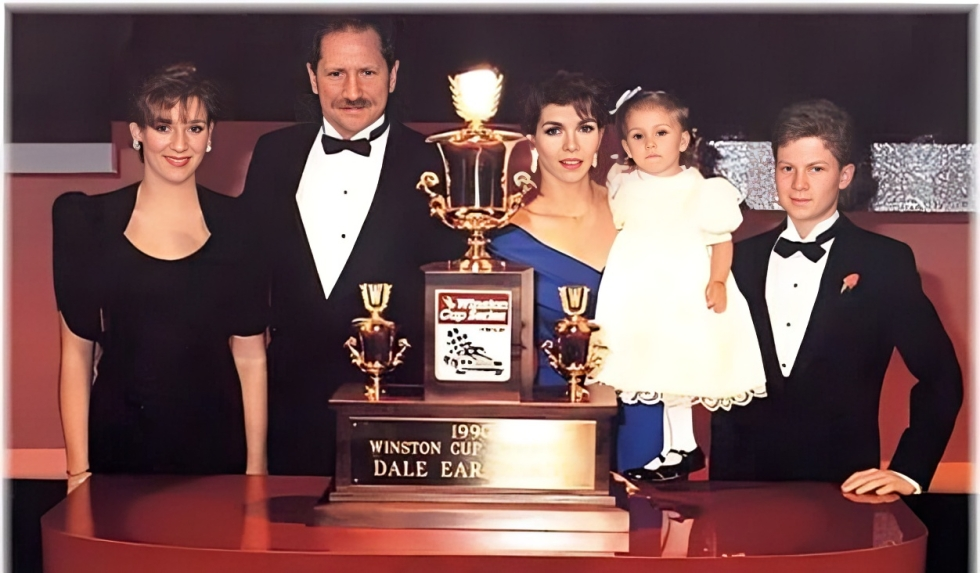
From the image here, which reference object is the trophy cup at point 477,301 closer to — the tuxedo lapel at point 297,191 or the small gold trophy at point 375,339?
the small gold trophy at point 375,339

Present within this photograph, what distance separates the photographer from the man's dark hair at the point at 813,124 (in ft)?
9.37

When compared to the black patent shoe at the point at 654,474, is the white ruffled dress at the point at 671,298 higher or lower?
higher

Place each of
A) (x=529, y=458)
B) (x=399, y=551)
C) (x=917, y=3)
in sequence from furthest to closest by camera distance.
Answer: (x=917, y=3)
(x=529, y=458)
(x=399, y=551)

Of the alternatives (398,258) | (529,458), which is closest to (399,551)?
(529,458)

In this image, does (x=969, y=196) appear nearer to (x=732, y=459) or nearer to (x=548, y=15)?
(x=732, y=459)

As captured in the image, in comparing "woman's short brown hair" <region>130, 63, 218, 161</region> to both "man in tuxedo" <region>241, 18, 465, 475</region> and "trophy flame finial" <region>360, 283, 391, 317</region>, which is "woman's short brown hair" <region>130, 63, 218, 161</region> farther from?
"trophy flame finial" <region>360, 283, 391, 317</region>

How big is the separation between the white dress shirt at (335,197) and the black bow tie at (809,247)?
105 cm

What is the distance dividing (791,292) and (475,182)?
889 millimetres

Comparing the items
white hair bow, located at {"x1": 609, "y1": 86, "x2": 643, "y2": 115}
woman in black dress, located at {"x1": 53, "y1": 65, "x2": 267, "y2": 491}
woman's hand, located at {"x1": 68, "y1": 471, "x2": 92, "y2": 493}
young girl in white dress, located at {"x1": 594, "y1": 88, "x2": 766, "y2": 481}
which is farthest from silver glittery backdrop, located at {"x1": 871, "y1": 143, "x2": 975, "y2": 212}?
woman's hand, located at {"x1": 68, "y1": 471, "x2": 92, "y2": 493}

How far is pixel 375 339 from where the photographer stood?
8.57 feet

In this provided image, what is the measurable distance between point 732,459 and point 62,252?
183 cm

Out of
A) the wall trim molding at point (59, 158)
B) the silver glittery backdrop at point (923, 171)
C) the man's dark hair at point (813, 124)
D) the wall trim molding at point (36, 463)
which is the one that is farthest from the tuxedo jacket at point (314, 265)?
the silver glittery backdrop at point (923, 171)

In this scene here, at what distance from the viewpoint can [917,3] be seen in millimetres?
2867

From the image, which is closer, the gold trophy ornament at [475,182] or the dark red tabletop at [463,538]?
the dark red tabletop at [463,538]
